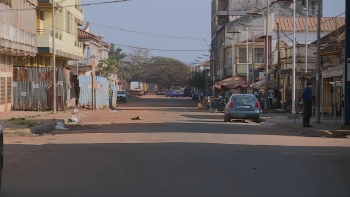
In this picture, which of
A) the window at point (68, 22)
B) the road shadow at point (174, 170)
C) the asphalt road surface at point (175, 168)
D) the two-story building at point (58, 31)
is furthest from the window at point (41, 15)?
the road shadow at point (174, 170)

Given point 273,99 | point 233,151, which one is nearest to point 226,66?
point 273,99

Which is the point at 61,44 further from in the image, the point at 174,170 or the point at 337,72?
the point at 174,170

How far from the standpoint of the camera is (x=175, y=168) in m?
11.5

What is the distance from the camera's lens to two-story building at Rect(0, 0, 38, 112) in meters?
32.6

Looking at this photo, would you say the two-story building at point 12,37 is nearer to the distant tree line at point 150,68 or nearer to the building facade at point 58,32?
the building facade at point 58,32

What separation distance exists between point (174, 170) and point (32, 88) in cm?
2995

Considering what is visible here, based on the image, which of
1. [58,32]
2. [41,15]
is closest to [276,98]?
[58,32]

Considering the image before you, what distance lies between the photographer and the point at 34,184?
9883 millimetres

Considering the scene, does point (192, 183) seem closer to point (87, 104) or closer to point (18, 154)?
point (18, 154)

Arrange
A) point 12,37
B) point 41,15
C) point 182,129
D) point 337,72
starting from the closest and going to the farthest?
point 182,129 < point 337,72 < point 12,37 < point 41,15

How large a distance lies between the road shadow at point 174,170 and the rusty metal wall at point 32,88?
23.9 m

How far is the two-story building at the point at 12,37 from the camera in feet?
107

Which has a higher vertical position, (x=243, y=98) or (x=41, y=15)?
(x=41, y=15)

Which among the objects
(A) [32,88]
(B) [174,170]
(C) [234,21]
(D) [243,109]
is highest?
(C) [234,21]
